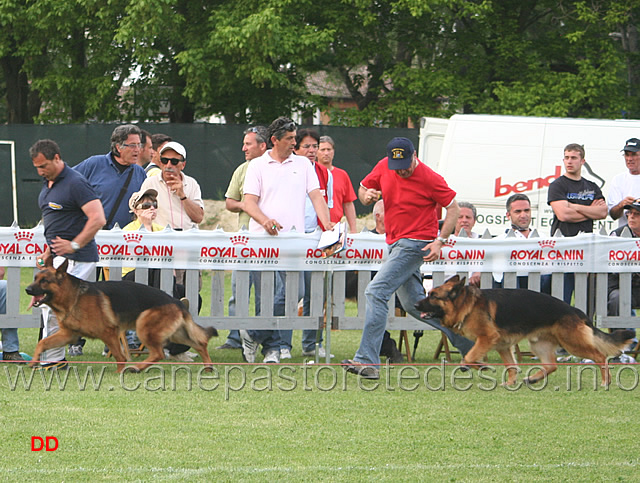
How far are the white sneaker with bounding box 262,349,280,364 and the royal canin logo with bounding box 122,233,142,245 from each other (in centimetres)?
159

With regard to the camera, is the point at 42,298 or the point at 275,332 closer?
the point at 42,298

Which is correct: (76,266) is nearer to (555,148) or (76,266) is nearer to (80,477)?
(80,477)

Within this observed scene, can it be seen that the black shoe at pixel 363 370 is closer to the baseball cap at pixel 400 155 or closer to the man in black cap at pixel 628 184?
the baseball cap at pixel 400 155

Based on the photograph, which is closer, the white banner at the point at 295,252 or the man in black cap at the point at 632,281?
the white banner at the point at 295,252

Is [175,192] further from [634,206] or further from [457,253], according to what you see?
[634,206]

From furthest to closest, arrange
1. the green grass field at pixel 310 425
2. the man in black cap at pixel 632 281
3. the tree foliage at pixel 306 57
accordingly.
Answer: the tree foliage at pixel 306 57
the man in black cap at pixel 632 281
the green grass field at pixel 310 425

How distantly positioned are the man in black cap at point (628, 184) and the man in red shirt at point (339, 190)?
107 inches

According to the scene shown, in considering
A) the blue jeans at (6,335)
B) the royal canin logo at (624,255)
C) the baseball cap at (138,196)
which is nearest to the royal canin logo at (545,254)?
the royal canin logo at (624,255)

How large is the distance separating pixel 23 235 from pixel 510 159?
9210mm

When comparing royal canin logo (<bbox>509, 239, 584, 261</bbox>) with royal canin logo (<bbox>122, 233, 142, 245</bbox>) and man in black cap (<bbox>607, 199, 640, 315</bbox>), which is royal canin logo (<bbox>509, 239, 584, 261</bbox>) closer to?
man in black cap (<bbox>607, 199, 640, 315</bbox>)

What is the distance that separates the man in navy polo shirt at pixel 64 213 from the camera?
24.3ft

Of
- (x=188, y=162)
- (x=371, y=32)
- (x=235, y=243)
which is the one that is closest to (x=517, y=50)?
(x=371, y=32)

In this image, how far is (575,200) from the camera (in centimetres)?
948

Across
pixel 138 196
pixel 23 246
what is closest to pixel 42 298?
pixel 23 246
